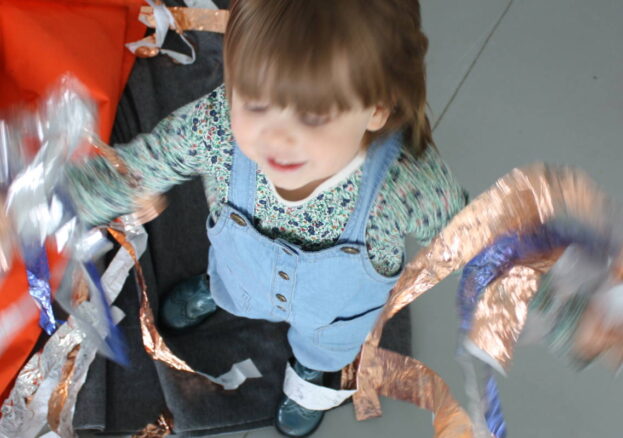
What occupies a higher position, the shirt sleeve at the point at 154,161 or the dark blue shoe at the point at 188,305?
the shirt sleeve at the point at 154,161

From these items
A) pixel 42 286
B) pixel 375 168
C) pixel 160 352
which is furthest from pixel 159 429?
pixel 375 168

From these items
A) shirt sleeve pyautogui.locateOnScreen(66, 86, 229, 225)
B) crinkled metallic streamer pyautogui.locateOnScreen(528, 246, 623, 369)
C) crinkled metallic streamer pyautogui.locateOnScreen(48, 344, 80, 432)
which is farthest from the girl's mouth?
crinkled metallic streamer pyautogui.locateOnScreen(48, 344, 80, 432)

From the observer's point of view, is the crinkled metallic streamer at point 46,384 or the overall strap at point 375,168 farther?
the crinkled metallic streamer at point 46,384

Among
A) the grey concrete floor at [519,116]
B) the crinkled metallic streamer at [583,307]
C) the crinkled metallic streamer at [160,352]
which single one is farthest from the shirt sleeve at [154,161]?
the grey concrete floor at [519,116]

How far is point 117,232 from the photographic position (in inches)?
33.1

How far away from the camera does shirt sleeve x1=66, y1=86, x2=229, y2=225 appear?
615 mm

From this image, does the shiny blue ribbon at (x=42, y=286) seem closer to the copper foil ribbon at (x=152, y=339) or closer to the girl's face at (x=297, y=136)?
the copper foil ribbon at (x=152, y=339)

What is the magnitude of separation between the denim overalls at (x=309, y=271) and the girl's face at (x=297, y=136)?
0.07 metres

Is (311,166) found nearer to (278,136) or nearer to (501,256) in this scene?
(278,136)

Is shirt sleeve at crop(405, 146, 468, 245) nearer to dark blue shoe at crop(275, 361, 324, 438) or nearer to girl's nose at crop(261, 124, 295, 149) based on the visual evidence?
girl's nose at crop(261, 124, 295, 149)

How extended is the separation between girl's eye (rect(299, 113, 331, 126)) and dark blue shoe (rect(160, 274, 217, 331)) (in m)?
0.55

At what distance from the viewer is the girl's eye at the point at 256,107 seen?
49cm

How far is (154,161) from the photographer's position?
2.07ft

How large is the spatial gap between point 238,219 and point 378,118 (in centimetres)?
20
